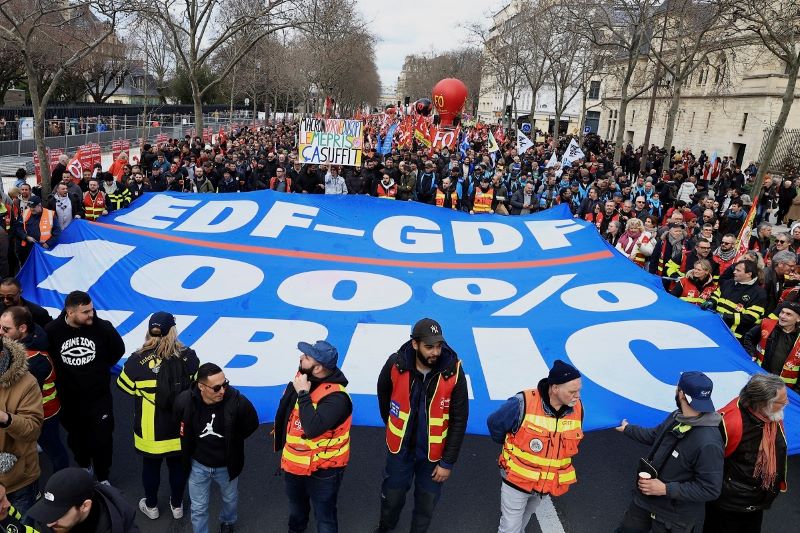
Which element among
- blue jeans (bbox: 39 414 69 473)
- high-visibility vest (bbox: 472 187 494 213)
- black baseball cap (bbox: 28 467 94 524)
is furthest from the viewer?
high-visibility vest (bbox: 472 187 494 213)

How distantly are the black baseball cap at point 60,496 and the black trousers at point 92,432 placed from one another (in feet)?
7.29

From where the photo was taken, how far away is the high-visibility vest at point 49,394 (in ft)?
14.1

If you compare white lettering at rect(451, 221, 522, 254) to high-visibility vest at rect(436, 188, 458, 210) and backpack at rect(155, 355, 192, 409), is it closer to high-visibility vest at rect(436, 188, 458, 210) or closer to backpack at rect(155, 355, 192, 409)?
high-visibility vest at rect(436, 188, 458, 210)

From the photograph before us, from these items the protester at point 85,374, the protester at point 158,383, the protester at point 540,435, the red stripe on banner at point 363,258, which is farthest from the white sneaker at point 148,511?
the red stripe on banner at point 363,258

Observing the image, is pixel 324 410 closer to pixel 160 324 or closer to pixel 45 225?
pixel 160 324

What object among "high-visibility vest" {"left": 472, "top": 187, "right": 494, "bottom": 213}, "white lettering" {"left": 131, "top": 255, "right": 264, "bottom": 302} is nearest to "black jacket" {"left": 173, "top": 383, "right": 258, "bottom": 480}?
"white lettering" {"left": 131, "top": 255, "right": 264, "bottom": 302}

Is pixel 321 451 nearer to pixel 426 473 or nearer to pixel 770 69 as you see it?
pixel 426 473

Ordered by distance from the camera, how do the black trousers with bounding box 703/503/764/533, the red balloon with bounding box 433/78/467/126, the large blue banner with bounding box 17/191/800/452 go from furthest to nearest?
the red balloon with bounding box 433/78/467/126
the large blue banner with bounding box 17/191/800/452
the black trousers with bounding box 703/503/764/533

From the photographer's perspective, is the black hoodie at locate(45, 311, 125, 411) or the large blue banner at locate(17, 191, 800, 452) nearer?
the black hoodie at locate(45, 311, 125, 411)

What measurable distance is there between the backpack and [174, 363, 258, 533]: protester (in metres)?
0.16

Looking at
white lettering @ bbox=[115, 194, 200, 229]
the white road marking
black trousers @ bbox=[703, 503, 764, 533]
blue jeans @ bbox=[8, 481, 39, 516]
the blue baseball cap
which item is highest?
white lettering @ bbox=[115, 194, 200, 229]

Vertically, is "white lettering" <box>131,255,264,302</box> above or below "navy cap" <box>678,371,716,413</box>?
below

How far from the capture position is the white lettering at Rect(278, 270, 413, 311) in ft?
20.8

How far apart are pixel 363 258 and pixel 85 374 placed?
376 centimetres
